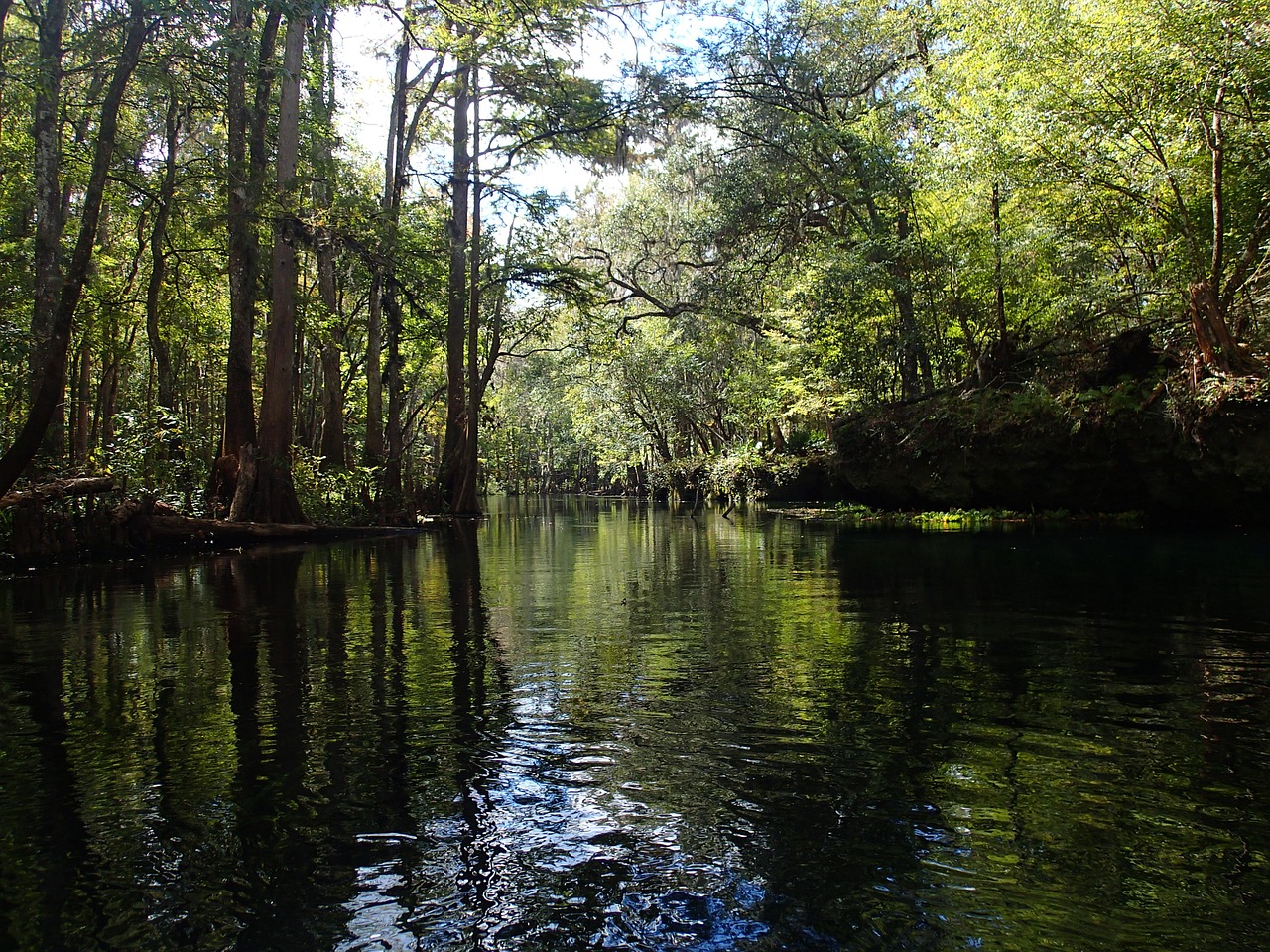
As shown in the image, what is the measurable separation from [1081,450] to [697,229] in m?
12.0

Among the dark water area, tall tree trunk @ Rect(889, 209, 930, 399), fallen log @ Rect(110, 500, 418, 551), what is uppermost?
tall tree trunk @ Rect(889, 209, 930, 399)

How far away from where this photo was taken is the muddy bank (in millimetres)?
13766

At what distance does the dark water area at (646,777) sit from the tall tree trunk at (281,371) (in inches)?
307

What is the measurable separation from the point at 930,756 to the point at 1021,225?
52.4 ft

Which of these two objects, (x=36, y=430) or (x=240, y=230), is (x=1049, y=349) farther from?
(x=36, y=430)

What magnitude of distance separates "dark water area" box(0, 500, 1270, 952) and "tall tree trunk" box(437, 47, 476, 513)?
17.5 metres

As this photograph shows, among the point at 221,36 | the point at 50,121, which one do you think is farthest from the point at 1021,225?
the point at 50,121

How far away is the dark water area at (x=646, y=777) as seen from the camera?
246 centimetres

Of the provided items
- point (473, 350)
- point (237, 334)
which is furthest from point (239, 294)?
point (473, 350)

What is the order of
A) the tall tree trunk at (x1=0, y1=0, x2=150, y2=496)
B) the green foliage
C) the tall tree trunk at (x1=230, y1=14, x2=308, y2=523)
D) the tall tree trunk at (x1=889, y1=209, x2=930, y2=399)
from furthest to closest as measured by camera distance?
the tall tree trunk at (x1=889, y1=209, x2=930, y2=399), the green foliage, the tall tree trunk at (x1=230, y1=14, x2=308, y2=523), the tall tree trunk at (x1=0, y1=0, x2=150, y2=496)

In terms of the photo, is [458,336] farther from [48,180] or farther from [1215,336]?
[1215,336]

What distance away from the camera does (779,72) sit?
65.2ft

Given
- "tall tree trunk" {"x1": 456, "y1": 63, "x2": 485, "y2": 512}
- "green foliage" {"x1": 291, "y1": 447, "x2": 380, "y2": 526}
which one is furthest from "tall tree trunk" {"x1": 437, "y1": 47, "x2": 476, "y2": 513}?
"green foliage" {"x1": 291, "y1": 447, "x2": 380, "y2": 526}

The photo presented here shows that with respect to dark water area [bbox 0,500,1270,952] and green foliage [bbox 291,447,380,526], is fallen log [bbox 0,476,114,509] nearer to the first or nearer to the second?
green foliage [bbox 291,447,380,526]
